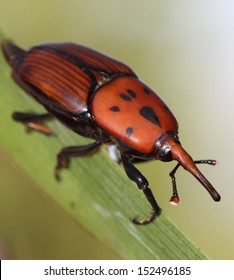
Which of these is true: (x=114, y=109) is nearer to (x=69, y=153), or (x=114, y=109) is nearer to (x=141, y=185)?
(x=69, y=153)

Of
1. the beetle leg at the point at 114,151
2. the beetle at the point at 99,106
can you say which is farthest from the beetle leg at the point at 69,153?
the beetle leg at the point at 114,151

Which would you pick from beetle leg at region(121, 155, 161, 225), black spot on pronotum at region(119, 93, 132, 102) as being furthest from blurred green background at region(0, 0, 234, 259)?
black spot on pronotum at region(119, 93, 132, 102)

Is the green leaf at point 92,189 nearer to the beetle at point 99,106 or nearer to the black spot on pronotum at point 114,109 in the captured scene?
the beetle at point 99,106

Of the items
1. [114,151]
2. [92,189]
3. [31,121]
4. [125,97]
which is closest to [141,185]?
[92,189]

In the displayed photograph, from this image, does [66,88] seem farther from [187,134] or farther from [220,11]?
[220,11]

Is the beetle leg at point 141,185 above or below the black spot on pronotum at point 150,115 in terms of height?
below

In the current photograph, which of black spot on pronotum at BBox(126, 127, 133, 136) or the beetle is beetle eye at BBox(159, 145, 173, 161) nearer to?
the beetle

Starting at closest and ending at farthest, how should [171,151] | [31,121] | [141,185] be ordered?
1. [141,185]
2. [171,151]
3. [31,121]
